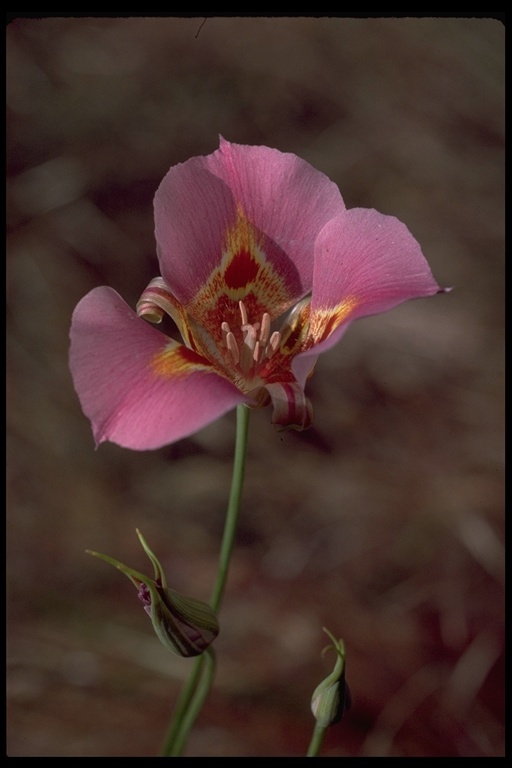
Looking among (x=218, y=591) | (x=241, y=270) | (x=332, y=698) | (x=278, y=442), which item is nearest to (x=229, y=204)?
(x=241, y=270)

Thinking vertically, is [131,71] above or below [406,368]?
above

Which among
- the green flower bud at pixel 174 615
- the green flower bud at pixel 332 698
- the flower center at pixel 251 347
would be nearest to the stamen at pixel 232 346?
the flower center at pixel 251 347

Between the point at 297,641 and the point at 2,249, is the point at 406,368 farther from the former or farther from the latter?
the point at 2,249

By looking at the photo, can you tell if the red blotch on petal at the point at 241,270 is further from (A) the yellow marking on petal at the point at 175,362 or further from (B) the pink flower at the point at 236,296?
(A) the yellow marking on petal at the point at 175,362

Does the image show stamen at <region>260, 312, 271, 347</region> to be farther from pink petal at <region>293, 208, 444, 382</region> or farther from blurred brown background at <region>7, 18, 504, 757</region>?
blurred brown background at <region>7, 18, 504, 757</region>

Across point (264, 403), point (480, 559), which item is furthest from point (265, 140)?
point (264, 403)

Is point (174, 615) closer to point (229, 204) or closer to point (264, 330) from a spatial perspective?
point (264, 330)

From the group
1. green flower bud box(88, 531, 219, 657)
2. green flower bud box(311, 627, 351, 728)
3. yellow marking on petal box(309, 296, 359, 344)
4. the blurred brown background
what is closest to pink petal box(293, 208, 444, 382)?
yellow marking on petal box(309, 296, 359, 344)

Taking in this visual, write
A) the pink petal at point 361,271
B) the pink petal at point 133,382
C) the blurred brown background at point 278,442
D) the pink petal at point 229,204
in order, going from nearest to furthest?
the pink petal at point 133,382, the pink petal at point 361,271, the pink petal at point 229,204, the blurred brown background at point 278,442
